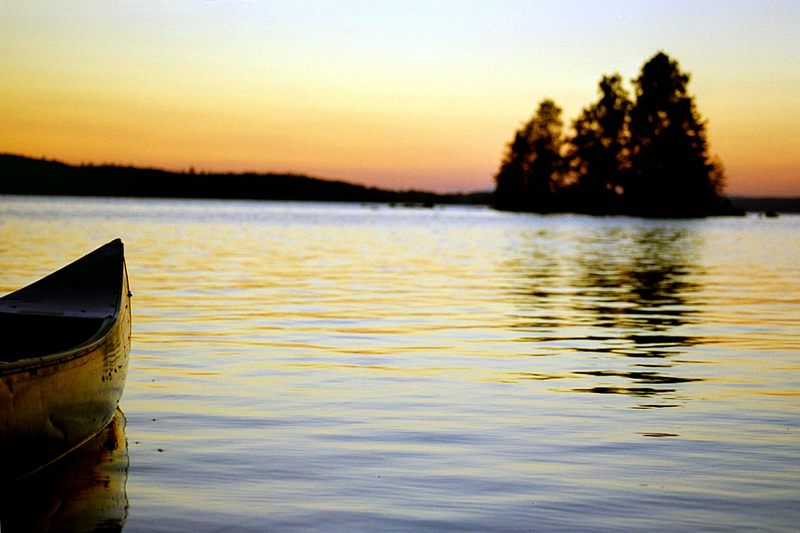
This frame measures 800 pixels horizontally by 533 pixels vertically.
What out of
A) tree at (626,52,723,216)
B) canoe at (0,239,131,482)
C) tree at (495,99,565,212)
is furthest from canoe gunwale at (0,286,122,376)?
tree at (495,99,565,212)

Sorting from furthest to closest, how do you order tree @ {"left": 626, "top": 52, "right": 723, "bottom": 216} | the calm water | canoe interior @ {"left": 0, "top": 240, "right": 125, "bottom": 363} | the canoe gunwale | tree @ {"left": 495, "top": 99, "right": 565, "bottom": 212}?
tree @ {"left": 495, "top": 99, "right": 565, "bottom": 212}, tree @ {"left": 626, "top": 52, "right": 723, "bottom": 216}, canoe interior @ {"left": 0, "top": 240, "right": 125, "bottom": 363}, the calm water, the canoe gunwale

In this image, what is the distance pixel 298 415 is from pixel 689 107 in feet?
435

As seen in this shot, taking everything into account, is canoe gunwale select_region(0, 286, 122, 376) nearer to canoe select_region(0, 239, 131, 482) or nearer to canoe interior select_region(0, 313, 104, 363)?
canoe select_region(0, 239, 131, 482)

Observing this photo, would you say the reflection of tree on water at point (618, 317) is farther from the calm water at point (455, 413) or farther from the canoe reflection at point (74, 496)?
the canoe reflection at point (74, 496)

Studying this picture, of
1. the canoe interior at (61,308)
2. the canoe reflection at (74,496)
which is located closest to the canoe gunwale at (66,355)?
the canoe interior at (61,308)

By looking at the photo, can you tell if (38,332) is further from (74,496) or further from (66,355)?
(74,496)

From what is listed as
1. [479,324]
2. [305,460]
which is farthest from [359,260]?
[305,460]

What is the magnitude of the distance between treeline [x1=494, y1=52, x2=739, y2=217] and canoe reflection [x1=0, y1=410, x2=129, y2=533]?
132 meters

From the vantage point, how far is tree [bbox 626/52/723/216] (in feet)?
438

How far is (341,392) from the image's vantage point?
12938mm

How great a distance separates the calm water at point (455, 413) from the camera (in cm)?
799

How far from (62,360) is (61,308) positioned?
3.91 meters

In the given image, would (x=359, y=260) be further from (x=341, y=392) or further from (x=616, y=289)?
(x=341, y=392)

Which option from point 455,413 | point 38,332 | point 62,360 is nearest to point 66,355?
point 62,360
